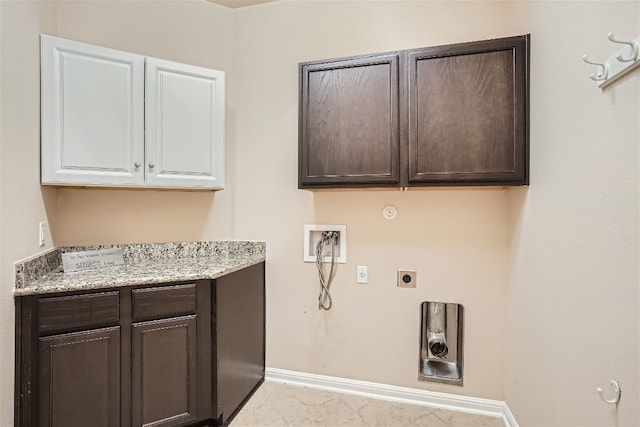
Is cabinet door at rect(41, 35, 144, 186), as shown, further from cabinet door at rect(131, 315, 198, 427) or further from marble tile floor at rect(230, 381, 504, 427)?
marble tile floor at rect(230, 381, 504, 427)

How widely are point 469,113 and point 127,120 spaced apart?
78.2 inches

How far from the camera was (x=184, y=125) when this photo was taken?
209 cm

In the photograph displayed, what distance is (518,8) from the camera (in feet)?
6.14

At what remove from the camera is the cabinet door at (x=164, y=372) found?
174cm

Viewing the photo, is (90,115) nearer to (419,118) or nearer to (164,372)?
(164,372)

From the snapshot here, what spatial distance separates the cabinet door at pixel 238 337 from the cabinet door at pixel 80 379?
52 centimetres

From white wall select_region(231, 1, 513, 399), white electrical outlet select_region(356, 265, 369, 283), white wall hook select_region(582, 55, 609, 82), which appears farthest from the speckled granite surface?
white wall hook select_region(582, 55, 609, 82)

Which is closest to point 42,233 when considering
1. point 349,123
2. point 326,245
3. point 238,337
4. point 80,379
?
point 80,379

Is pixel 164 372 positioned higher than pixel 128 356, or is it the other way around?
pixel 128 356

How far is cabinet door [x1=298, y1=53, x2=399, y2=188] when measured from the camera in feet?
6.25

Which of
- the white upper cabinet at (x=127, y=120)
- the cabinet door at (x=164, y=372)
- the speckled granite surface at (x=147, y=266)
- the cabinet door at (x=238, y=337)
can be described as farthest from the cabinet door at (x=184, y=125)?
the cabinet door at (x=164, y=372)

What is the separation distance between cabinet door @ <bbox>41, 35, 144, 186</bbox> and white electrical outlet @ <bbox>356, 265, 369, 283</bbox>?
1.53 m

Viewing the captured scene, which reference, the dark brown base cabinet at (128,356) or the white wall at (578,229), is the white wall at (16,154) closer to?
the dark brown base cabinet at (128,356)

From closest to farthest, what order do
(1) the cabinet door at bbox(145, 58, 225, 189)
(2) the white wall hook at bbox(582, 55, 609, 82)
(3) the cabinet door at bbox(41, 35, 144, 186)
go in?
1. (2) the white wall hook at bbox(582, 55, 609, 82)
2. (3) the cabinet door at bbox(41, 35, 144, 186)
3. (1) the cabinet door at bbox(145, 58, 225, 189)
